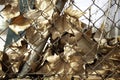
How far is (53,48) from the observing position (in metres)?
2.61

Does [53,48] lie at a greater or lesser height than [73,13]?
lesser

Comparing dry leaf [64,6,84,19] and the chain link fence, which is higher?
dry leaf [64,6,84,19]

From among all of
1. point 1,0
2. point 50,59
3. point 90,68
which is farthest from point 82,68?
point 1,0

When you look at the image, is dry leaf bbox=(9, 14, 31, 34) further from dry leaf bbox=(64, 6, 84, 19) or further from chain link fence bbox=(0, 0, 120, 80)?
dry leaf bbox=(64, 6, 84, 19)

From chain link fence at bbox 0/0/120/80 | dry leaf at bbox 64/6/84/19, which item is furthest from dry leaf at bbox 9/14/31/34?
dry leaf at bbox 64/6/84/19

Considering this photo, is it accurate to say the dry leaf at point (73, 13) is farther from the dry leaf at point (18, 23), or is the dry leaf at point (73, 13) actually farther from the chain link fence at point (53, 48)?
the dry leaf at point (18, 23)

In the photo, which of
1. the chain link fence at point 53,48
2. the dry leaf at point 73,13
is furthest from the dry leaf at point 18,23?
the dry leaf at point 73,13

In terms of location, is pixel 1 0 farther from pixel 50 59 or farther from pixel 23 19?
pixel 50 59

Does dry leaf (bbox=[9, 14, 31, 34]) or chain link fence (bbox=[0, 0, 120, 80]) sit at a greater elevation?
dry leaf (bbox=[9, 14, 31, 34])

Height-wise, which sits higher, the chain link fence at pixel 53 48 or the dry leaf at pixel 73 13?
the dry leaf at pixel 73 13

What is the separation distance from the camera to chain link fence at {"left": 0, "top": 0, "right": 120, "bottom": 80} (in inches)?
96.5

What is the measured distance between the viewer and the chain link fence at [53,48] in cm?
245

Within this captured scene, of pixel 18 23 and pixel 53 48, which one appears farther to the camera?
pixel 53 48

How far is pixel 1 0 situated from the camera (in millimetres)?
2469
